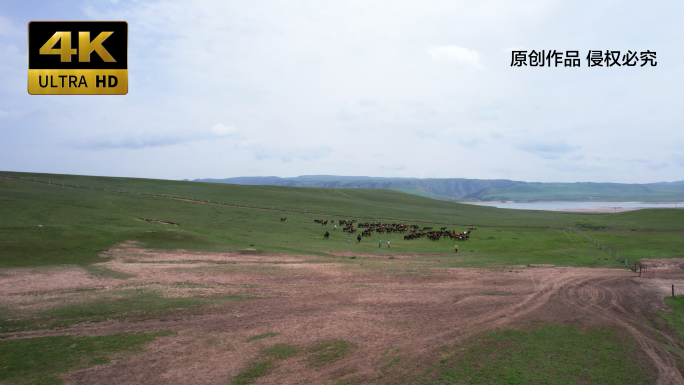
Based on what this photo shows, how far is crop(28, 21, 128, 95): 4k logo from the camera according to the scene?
64.4 feet

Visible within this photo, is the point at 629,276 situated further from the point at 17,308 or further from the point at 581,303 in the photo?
the point at 17,308

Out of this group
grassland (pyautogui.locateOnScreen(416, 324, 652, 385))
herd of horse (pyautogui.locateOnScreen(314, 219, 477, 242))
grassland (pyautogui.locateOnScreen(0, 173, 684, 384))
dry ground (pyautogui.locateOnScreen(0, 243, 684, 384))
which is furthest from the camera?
herd of horse (pyautogui.locateOnScreen(314, 219, 477, 242))

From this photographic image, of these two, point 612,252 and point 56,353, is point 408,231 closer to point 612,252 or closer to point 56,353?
point 612,252

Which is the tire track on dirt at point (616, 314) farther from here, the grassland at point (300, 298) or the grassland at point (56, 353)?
the grassland at point (56, 353)

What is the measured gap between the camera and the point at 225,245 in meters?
39.8

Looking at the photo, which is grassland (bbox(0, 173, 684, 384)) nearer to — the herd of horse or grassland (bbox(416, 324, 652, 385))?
grassland (bbox(416, 324, 652, 385))

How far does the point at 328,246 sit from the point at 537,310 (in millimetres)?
28440

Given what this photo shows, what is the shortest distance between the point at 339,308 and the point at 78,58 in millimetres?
19920

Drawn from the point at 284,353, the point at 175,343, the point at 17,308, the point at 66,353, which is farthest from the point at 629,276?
the point at 17,308

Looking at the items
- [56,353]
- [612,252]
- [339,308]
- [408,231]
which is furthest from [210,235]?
[612,252]

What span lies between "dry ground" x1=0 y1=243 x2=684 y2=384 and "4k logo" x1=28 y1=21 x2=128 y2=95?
1138 cm

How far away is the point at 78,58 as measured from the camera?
20.1 m

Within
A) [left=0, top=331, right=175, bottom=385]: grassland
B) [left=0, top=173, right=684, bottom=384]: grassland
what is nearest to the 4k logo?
[left=0, top=173, right=684, bottom=384]: grassland

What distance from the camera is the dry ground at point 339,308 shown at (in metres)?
12.4
